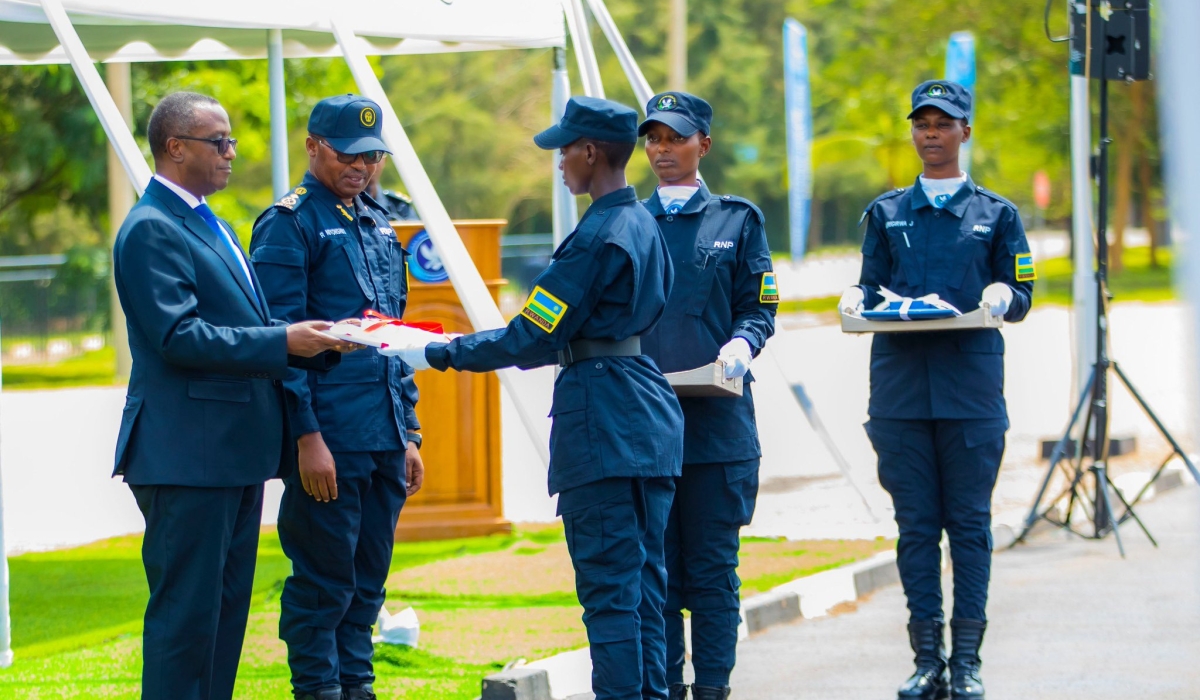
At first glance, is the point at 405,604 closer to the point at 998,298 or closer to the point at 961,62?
the point at 998,298

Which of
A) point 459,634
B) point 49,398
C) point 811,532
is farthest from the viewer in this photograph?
point 49,398

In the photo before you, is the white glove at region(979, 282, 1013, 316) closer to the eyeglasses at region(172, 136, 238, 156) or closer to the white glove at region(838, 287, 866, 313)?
the white glove at region(838, 287, 866, 313)

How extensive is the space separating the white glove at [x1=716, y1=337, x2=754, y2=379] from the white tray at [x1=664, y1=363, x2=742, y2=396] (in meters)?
0.02

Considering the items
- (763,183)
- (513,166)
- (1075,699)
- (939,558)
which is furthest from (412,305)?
(763,183)

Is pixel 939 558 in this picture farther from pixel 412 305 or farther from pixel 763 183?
pixel 763 183

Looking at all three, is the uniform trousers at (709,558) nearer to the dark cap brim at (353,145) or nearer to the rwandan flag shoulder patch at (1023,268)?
the rwandan flag shoulder patch at (1023,268)

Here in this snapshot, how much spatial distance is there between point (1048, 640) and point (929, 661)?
1.35 metres

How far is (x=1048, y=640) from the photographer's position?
6773mm

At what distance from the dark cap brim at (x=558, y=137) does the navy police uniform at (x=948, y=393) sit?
73.3 inches

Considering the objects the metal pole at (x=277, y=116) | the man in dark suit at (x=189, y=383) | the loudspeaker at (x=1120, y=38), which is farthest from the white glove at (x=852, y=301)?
the loudspeaker at (x=1120, y=38)

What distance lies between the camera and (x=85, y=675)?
586cm

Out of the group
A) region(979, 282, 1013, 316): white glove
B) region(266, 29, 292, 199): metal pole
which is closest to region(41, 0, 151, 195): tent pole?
region(266, 29, 292, 199): metal pole

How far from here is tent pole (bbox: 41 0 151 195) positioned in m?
5.48

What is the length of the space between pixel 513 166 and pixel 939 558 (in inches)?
1767
